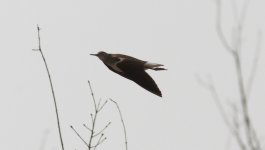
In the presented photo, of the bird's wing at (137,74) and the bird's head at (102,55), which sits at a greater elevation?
the bird's head at (102,55)

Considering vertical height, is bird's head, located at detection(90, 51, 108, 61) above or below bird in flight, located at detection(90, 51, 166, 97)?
above

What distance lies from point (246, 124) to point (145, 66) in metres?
3.08

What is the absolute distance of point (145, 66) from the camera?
1082mm

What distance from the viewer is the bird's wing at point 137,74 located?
1.07 meters

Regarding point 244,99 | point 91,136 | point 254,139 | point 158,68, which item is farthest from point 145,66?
point 244,99

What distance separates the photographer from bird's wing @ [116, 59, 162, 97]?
1073 mm

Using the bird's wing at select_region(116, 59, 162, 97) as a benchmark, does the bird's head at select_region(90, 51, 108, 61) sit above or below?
above

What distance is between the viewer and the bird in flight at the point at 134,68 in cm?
107

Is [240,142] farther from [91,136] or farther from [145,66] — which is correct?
[145,66]

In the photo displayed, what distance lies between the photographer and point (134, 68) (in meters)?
1.09

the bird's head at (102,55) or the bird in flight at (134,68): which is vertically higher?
the bird's head at (102,55)

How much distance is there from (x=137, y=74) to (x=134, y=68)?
15mm

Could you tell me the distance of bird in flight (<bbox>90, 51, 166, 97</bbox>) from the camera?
3.52 feet

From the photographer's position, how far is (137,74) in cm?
109
